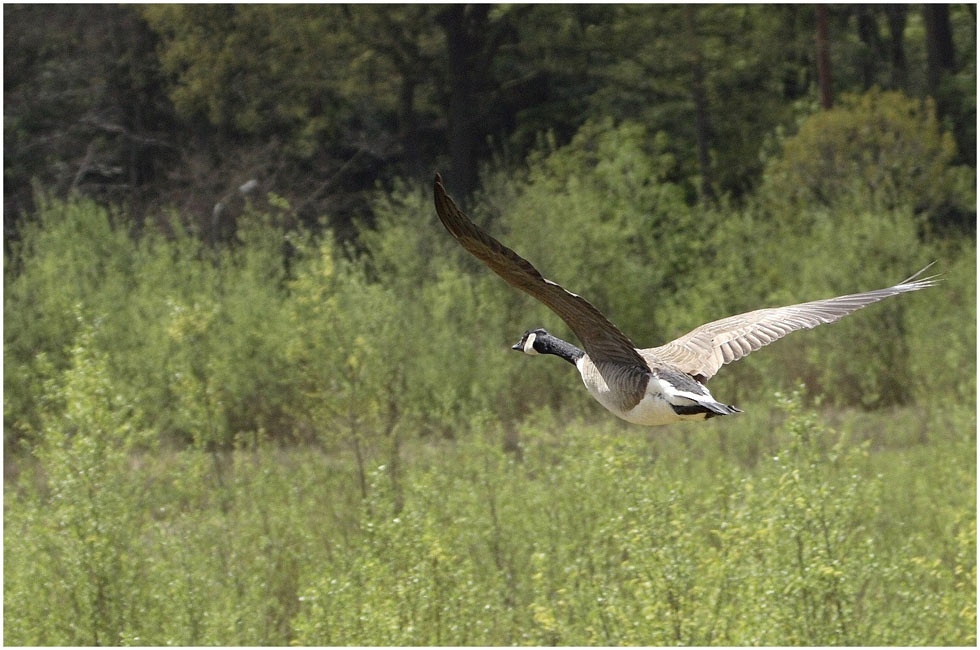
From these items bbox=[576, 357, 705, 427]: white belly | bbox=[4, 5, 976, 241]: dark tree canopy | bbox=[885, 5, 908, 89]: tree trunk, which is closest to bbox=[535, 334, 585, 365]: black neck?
bbox=[576, 357, 705, 427]: white belly

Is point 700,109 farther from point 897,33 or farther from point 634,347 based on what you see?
point 634,347

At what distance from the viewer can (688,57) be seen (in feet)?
89.0

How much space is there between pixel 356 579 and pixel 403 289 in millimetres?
10561

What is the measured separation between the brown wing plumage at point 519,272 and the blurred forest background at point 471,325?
6.27 metres

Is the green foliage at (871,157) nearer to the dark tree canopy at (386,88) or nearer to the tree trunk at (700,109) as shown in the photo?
the dark tree canopy at (386,88)

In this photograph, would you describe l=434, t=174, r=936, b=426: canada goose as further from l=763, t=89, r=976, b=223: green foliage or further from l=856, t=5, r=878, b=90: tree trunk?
l=856, t=5, r=878, b=90: tree trunk

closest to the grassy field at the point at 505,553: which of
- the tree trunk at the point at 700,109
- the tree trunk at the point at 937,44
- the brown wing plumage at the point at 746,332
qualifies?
the brown wing plumage at the point at 746,332

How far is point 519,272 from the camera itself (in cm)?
460

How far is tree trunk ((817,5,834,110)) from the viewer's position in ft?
86.4

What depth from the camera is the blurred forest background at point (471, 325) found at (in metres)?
12.3

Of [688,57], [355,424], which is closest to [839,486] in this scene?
[355,424]

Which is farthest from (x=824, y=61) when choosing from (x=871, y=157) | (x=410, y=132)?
(x=410, y=132)

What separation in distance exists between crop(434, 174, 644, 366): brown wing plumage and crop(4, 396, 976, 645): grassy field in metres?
6.24

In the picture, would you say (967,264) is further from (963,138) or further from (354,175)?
(354,175)
